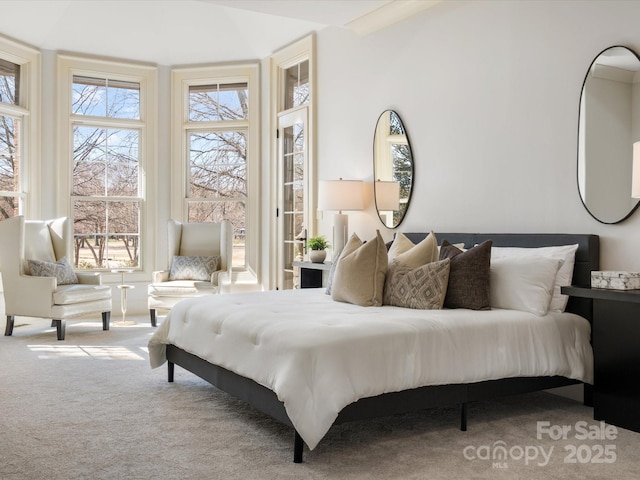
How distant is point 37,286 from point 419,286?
12.4ft

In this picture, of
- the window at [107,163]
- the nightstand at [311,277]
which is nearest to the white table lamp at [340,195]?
the nightstand at [311,277]

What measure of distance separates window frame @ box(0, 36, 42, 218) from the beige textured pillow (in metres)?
4.46

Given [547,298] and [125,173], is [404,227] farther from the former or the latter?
[125,173]

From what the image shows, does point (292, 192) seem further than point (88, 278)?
Yes

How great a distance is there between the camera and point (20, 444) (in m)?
2.97

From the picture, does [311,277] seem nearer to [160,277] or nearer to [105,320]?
[160,277]

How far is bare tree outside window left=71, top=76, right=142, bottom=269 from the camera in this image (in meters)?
7.43

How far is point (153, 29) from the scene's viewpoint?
743cm

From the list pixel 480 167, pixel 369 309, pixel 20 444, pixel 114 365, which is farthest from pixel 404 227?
pixel 20 444

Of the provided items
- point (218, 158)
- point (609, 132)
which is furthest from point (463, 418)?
point (218, 158)

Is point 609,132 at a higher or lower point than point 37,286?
higher

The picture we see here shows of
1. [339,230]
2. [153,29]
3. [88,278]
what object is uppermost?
[153,29]

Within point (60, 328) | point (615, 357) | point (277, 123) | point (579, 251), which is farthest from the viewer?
point (277, 123)

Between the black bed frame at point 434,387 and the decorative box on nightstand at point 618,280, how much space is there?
16.2 inches
